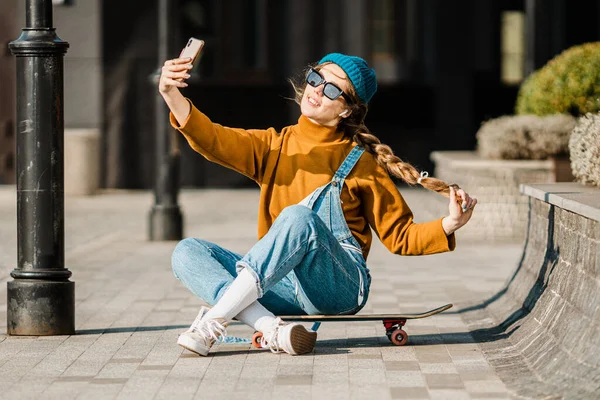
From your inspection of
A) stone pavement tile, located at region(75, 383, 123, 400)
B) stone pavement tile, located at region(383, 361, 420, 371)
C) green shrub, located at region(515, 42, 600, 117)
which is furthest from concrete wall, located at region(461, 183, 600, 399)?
green shrub, located at region(515, 42, 600, 117)

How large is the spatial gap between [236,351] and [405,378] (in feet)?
3.42

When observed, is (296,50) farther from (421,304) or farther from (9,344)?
(9,344)

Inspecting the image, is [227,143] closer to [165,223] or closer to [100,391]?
[100,391]

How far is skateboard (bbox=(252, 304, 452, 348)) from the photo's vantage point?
245 inches

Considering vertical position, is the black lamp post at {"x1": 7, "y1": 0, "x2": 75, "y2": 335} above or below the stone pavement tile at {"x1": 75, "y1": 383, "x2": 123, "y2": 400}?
above

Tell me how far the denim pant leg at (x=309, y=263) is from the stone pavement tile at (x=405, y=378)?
1.84 feet

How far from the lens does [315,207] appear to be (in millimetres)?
6266

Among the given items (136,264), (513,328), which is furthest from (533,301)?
(136,264)

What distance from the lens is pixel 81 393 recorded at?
5.42 meters

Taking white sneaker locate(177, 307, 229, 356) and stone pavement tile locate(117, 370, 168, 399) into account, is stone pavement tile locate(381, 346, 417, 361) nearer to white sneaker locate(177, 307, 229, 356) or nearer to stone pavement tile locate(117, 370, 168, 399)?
white sneaker locate(177, 307, 229, 356)

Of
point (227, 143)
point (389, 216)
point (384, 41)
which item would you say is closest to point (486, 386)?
point (389, 216)

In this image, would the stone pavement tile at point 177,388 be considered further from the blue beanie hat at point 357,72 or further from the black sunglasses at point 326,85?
the blue beanie hat at point 357,72

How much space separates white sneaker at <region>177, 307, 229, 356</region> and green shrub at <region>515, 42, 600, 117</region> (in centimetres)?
677

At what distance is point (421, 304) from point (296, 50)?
1343 centimetres
